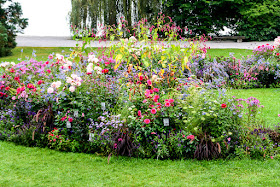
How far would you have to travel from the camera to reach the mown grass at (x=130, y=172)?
345cm

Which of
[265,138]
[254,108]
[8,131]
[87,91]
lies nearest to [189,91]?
[254,108]

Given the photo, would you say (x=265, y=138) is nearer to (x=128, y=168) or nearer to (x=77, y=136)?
(x=128, y=168)

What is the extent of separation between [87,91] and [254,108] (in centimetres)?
234

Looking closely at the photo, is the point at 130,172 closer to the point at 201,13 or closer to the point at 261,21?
the point at 201,13

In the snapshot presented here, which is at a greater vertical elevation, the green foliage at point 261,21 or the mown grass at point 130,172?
the green foliage at point 261,21

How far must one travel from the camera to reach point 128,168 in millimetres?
3773

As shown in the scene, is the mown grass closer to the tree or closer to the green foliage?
the tree

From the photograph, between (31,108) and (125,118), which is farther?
(31,108)

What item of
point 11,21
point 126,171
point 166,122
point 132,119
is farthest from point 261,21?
point 126,171

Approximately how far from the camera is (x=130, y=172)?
12.1 ft

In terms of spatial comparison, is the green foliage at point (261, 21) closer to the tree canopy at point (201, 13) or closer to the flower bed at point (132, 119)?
the tree canopy at point (201, 13)

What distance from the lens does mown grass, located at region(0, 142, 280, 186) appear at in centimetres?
345

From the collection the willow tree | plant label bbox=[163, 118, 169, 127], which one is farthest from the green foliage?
plant label bbox=[163, 118, 169, 127]

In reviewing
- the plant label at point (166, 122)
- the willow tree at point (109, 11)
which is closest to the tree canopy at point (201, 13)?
the willow tree at point (109, 11)
